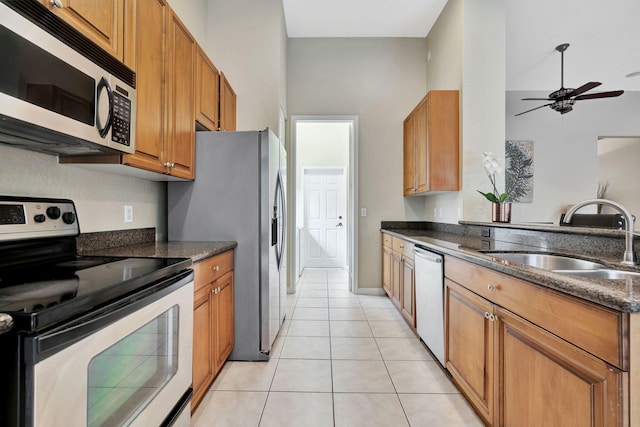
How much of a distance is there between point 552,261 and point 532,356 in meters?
0.76

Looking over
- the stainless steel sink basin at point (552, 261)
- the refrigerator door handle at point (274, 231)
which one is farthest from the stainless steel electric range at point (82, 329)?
the stainless steel sink basin at point (552, 261)

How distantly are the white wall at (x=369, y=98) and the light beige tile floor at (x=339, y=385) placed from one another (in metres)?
1.48

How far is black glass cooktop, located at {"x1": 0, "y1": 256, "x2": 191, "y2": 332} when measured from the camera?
26.5 inches

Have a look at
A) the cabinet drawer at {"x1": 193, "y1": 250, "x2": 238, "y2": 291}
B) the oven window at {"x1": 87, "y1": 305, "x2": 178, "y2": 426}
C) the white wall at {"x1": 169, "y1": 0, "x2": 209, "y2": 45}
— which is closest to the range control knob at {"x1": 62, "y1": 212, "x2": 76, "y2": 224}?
the cabinet drawer at {"x1": 193, "y1": 250, "x2": 238, "y2": 291}

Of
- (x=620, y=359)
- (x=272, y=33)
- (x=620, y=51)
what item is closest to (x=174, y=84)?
(x=272, y=33)

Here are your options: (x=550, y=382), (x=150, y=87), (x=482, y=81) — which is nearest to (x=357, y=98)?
(x=482, y=81)

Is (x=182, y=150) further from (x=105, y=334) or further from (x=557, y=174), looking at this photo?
(x=557, y=174)

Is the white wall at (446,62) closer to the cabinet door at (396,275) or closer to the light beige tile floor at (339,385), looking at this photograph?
the cabinet door at (396,275)

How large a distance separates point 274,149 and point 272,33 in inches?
64.3

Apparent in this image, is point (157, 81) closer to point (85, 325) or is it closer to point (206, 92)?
point (206, 92)

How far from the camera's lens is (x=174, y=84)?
1.81m

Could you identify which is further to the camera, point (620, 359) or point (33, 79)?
point (33, 79)

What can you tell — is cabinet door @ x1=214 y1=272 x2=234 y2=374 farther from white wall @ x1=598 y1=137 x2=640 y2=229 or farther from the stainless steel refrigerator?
white wall @ x1=598 y1=137 x2=640 y2=229

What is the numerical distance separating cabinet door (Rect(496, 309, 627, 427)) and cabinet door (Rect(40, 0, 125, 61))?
2.02 meters
